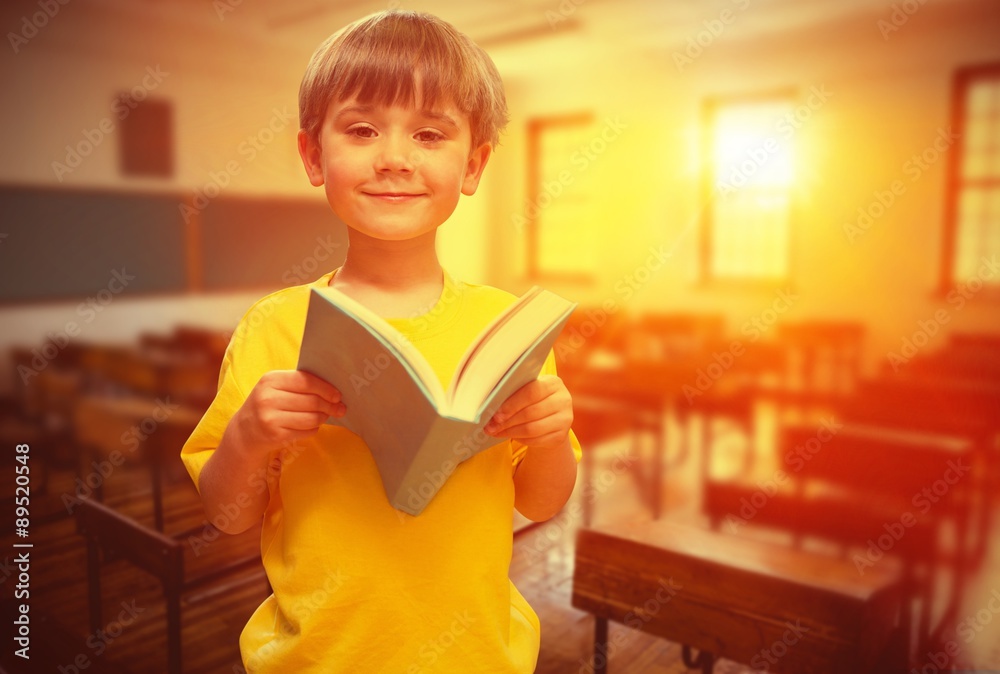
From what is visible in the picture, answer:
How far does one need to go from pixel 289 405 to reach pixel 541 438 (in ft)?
0.69

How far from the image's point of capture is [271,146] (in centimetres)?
461

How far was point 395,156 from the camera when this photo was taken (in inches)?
24.0

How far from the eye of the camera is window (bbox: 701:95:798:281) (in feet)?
19.6

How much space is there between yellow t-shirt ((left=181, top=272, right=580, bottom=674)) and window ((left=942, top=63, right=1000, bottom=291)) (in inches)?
224

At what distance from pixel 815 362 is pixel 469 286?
18.9ft

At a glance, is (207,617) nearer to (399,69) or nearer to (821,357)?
(399,69)

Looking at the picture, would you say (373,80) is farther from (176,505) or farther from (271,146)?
(271,146)

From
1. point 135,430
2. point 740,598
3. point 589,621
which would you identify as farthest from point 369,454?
point 135,430

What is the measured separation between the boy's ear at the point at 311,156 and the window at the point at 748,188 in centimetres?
591

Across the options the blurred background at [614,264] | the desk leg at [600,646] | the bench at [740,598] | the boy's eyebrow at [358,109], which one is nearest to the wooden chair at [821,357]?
the blurred background at [614,264]

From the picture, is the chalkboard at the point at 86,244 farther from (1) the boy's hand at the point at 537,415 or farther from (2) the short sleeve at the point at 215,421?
(1) the boy's hand at the point at 537,415

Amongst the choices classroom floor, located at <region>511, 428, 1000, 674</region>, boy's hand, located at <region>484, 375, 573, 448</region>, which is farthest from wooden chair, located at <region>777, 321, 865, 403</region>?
boy's hand, located at <region>484, 375, 573, 448</region>

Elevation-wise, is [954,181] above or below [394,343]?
above

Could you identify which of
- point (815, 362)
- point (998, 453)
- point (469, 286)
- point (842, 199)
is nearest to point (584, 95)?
point (842, 199)
